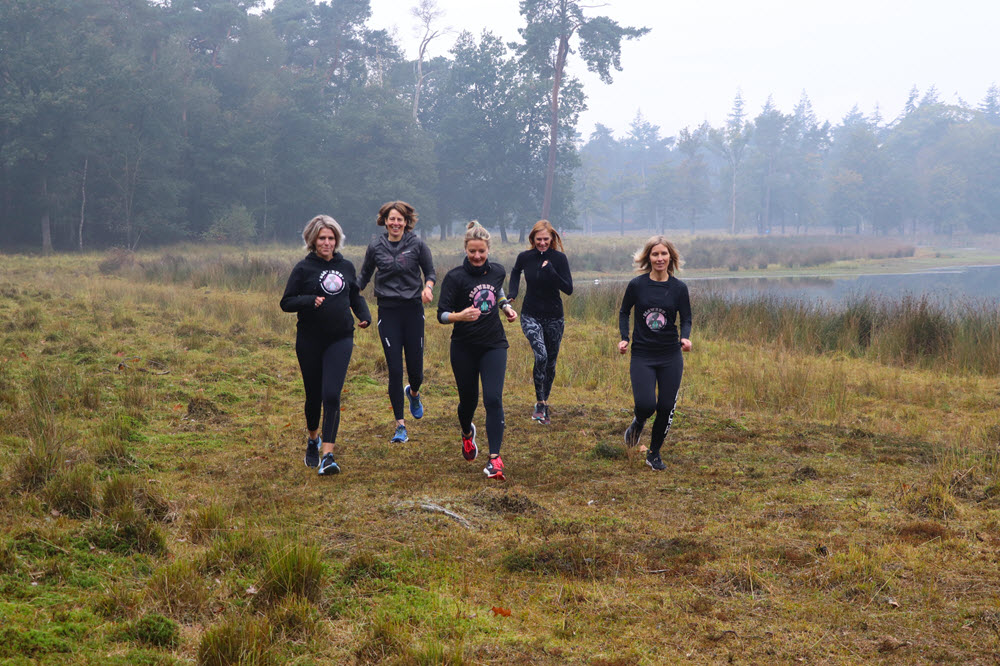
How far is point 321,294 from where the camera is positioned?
6.12 meters

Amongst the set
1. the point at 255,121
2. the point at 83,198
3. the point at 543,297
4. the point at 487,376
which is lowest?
the point at 487,376

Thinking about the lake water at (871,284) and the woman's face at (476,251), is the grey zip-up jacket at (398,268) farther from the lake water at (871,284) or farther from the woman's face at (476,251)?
the lake water at (871,284)

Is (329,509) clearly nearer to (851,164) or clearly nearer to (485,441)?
(485,441)

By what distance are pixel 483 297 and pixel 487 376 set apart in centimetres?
58

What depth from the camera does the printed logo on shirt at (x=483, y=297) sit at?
239 inches

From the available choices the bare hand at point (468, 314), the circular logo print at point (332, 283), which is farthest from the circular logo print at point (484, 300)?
the circular logo print at point (332, 283)

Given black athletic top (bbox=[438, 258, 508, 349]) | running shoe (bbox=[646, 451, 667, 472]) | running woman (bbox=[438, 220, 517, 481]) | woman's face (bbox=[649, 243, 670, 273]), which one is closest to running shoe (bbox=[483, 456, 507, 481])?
running woman (bbox=[438, 220, 517, 481])

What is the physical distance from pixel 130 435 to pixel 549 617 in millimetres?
4665

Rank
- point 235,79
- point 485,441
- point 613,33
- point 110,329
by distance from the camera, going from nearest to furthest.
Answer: point 485,441 < point 110,329 < point 613,33 < point 235,79

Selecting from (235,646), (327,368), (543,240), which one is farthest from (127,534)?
(543,240)

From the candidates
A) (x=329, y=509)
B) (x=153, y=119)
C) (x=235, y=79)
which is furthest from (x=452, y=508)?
(x=235, y=79)

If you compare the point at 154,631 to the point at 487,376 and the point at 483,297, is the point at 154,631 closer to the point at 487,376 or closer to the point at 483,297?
the point at 487,376

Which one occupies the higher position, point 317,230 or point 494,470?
point 317,230

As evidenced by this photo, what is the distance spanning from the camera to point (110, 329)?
42.6 feet
